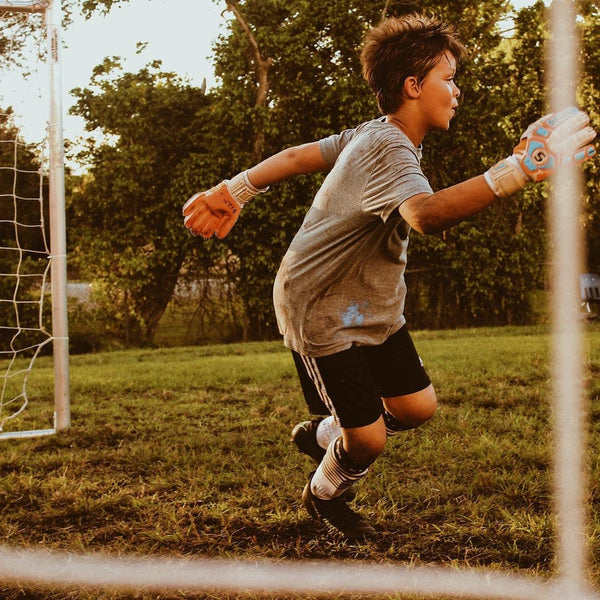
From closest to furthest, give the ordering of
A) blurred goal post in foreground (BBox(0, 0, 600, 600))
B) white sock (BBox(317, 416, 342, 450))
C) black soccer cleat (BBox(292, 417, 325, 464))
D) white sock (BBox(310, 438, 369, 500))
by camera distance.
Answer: blurred goal post in foreground (BBox(0, 0, 600, 600))
white sock (BBox(310, 438, 369, 500))
white sock (BBox(317, 416, 342, 450))
black soccer cleat (BBox(292, 417, 325, 464))

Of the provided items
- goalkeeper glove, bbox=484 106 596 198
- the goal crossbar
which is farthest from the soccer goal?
goalkeeper glove, bbox=484 106 596 198

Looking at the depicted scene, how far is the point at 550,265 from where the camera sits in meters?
13.5

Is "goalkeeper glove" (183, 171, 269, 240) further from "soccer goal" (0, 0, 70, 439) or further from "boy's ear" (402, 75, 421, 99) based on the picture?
"soccer goal" (0, 0, 70, 439)

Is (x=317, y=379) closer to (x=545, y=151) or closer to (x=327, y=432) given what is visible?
(x=327, y=432)

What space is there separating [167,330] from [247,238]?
2.29 m

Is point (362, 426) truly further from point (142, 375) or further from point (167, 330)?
point (167, 330)

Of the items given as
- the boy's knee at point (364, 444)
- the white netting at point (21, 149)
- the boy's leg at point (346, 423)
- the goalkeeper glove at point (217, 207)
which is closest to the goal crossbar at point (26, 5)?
the white netting at point (21, 149)

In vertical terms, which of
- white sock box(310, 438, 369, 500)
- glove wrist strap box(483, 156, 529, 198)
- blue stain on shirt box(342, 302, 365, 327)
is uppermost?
glove wrist strap box(483, 156, 529, 198)

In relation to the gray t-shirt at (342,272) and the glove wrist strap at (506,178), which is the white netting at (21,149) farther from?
the glove wrist strap at (506,178)

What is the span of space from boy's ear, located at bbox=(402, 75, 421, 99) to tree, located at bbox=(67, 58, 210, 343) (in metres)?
10.3

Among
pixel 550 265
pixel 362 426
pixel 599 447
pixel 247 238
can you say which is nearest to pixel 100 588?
pixel 362 426

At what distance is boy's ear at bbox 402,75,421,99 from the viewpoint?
2410 mm

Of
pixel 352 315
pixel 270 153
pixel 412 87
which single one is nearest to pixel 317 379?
pixel 352 315

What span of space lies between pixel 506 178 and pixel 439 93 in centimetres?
65
